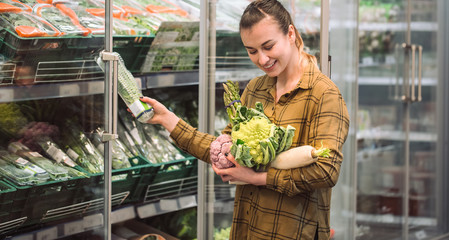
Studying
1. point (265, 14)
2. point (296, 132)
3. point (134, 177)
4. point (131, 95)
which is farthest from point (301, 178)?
point (134, 177)

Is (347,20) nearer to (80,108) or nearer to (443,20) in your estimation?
(443,20)

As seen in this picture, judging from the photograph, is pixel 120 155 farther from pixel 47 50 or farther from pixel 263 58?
pixel 263 58

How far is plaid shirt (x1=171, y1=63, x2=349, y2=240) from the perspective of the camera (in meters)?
1.85

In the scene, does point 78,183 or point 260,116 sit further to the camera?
point 78,183

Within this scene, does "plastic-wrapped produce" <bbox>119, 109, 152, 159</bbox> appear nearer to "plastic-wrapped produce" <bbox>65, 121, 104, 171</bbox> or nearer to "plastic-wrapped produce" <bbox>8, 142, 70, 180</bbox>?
"plastic-wrapped produce" <bbox>65, 121, 104, 171</bbox>

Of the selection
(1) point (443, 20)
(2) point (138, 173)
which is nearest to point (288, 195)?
(2) point (138, 173)

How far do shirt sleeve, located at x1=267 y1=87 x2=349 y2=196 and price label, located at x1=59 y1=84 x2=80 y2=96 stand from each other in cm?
98

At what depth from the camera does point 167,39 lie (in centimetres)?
300

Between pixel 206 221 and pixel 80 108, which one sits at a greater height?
pixel 80 108

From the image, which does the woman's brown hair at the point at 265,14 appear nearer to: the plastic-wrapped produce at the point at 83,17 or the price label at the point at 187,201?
the plastic-wrapped produce at the point at 83,17

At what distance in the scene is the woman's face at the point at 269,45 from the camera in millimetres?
1886

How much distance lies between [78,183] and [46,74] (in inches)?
19.1

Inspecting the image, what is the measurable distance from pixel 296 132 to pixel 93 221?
3.50 feet

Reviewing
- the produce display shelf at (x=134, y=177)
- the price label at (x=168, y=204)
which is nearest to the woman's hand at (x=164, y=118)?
the produce display shelf at (x=134, y=177)
